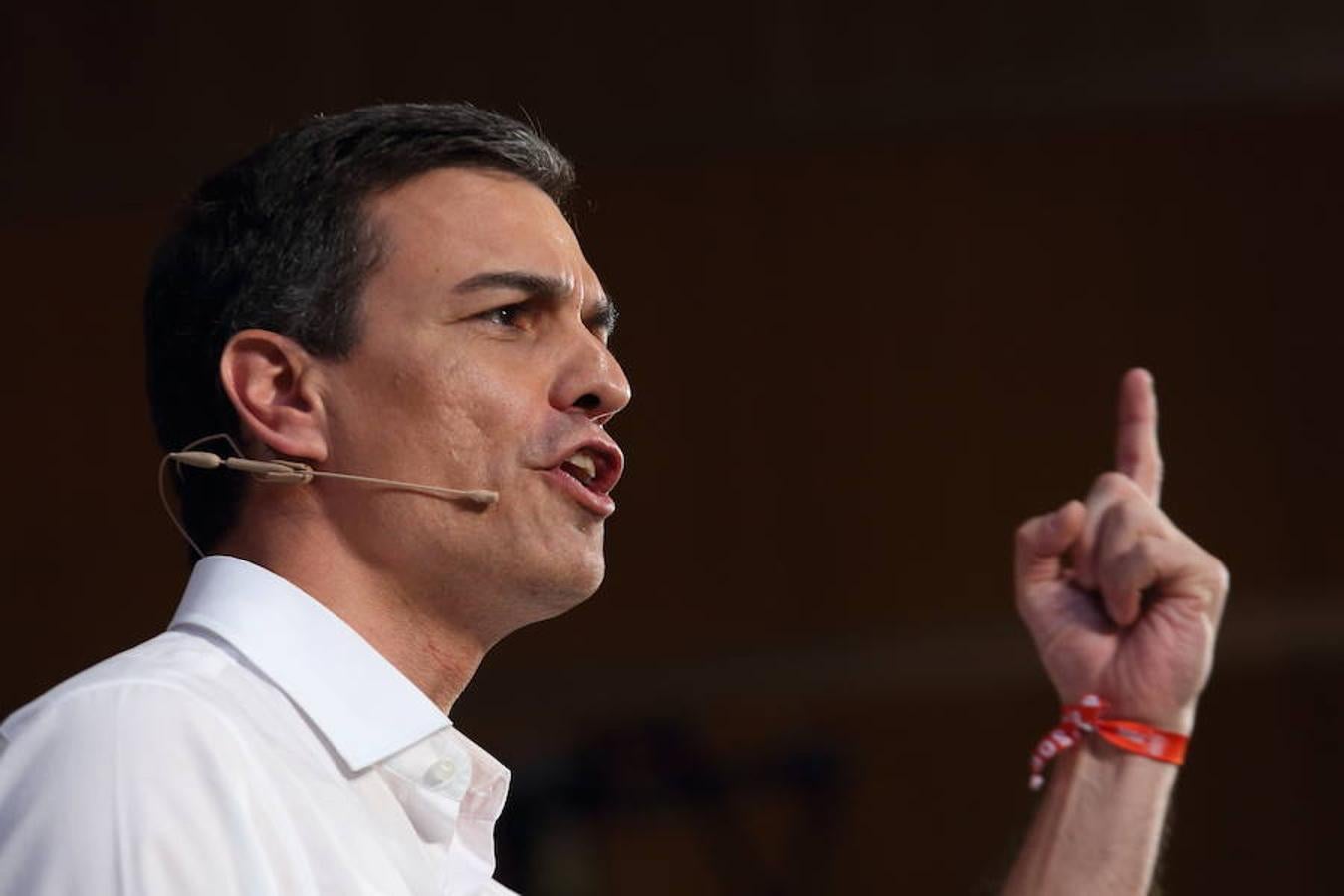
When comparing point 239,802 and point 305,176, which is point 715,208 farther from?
point 239,802

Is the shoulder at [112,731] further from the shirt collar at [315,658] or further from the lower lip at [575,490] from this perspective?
the lower lip at [575,490]

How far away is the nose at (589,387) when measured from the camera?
55.6 inches

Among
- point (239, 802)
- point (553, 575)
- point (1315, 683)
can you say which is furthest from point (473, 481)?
point (1315, 683)

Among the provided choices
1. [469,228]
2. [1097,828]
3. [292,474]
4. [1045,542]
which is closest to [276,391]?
[292,474]

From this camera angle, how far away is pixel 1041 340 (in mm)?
4227

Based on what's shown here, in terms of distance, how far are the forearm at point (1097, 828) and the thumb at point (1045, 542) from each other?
6.0 inches

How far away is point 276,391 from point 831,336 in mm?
2915

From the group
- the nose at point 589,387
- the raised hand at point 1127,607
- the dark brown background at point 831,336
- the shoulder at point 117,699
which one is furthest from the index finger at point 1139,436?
the dark brown background at point 831,336

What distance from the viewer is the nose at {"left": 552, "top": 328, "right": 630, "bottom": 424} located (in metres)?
1.41

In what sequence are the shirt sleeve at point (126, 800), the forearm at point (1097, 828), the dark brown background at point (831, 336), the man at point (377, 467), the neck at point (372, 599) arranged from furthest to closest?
the dark brown background at point (831, 336), the forearm at point (1097, 828), the neck at point (372, 599), the man at point (377, 467), the shirt sleeve at point (126, 800)

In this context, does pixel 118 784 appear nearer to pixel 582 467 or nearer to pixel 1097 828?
pixel 582 467

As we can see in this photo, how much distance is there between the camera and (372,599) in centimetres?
135

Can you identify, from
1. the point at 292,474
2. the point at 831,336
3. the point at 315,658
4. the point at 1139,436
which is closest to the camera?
the point at 315,658

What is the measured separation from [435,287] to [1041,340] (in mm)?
2989
